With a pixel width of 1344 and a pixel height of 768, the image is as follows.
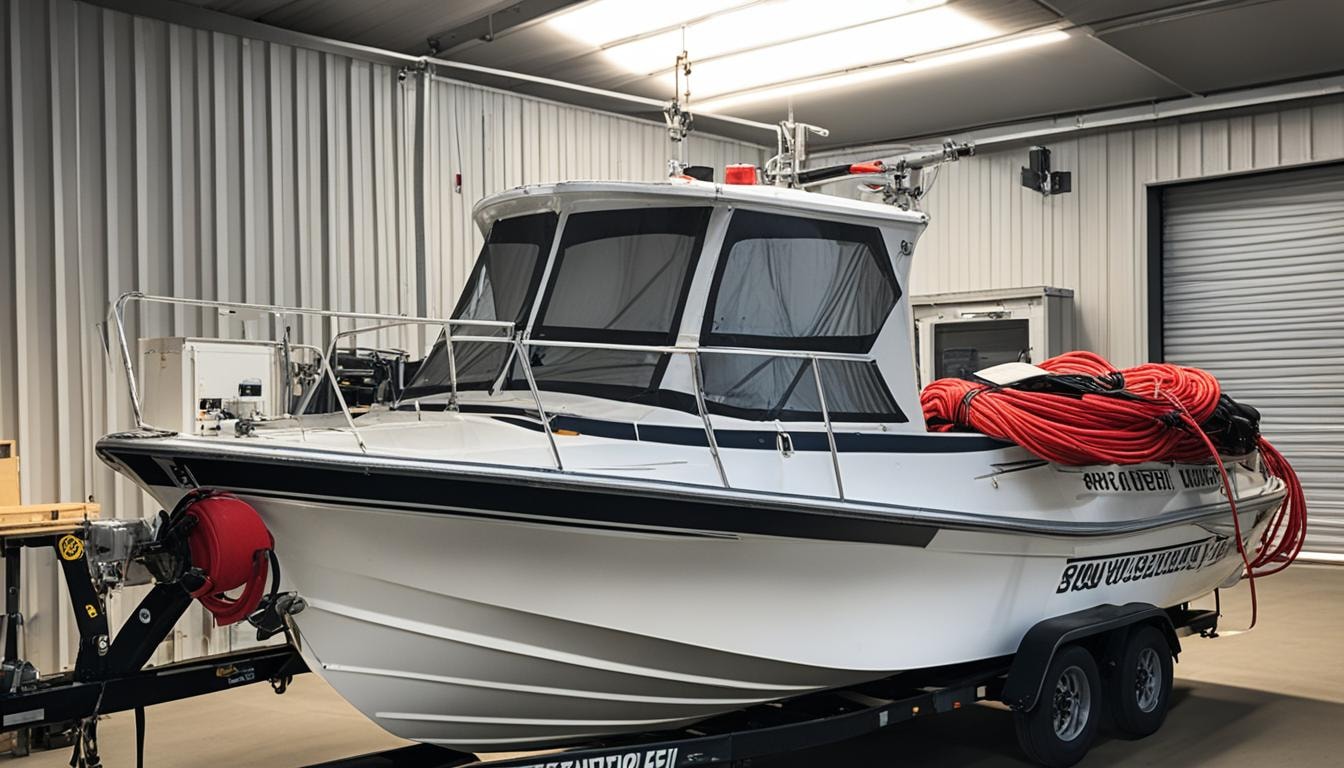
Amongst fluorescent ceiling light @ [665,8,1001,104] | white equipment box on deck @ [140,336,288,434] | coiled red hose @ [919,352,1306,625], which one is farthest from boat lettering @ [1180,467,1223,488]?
white equipment box on deck @ [140,336,288,434]

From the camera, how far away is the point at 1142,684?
5434 millimetres

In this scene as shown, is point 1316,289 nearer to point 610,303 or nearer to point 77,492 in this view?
point 610,303

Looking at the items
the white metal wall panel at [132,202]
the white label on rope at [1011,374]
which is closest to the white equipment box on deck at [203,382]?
the white label on rope at [1011,374]

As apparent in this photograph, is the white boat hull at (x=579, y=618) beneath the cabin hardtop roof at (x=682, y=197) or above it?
beneath

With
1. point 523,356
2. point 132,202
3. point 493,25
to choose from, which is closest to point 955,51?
point 493,25

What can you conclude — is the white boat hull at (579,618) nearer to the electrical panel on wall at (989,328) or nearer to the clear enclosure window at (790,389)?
the clear enclosure window at (790,389)

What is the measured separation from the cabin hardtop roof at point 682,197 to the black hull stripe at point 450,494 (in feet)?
4.12

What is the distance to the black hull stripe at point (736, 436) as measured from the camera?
4.02 meters

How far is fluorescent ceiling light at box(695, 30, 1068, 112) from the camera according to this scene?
357 inches

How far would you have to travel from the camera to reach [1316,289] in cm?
1061

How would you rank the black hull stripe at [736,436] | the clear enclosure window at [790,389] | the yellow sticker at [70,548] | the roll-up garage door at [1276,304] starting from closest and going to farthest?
1. the yellow sticker at [70,548]
2. the black hull stripe at [736,436]
3. the clear enclosure window at [790,389]
4. the roll-up garage door at [1276,304]

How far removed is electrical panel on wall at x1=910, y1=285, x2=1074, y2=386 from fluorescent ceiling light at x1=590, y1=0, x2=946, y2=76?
2.87m

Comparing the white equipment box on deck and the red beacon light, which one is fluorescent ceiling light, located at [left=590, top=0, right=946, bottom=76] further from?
the white equipment box on deck

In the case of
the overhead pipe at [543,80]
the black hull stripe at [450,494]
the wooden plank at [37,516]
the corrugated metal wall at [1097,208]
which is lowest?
the wooden plank at [37,516]
